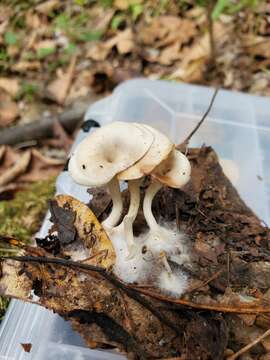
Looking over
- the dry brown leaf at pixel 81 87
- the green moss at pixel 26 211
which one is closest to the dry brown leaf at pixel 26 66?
the dry brown leaf at pixel 81 87

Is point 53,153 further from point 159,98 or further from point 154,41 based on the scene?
point 154,41

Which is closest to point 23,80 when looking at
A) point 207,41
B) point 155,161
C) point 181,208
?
point 207,41

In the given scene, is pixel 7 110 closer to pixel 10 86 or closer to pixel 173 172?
pixel 10 86

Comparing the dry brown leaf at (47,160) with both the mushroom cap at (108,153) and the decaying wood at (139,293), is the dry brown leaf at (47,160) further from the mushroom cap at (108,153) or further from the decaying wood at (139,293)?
the mushroom cap at (108,153)

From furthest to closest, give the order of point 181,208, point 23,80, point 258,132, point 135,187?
point 23,80, point 258,132, point 181,208, point 135,187

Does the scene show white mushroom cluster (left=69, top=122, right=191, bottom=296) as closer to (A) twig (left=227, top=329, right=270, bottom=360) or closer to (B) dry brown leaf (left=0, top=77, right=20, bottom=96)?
(A) twig (left=227, top=329, right=270, bottom=360)

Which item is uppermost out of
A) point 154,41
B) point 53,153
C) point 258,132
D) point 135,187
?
point 135,187
